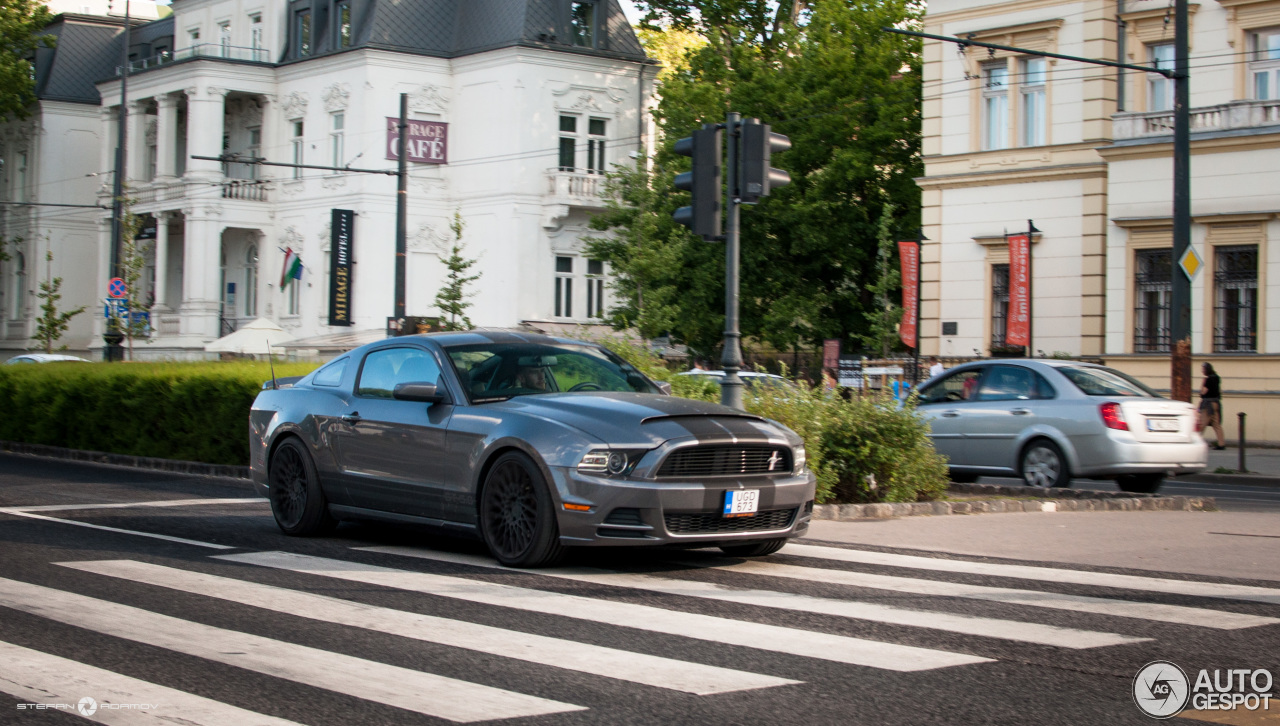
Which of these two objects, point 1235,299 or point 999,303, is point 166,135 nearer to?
point 999,303

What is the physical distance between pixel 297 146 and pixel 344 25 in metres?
4.65

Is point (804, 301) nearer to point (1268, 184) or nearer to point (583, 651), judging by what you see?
point (1268, 184)

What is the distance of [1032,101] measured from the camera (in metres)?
33.5

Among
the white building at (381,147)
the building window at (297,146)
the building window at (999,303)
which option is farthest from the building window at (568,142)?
the building window at (999,303)

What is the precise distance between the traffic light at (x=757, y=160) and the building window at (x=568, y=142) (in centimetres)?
3586

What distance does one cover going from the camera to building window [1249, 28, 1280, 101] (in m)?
29.4

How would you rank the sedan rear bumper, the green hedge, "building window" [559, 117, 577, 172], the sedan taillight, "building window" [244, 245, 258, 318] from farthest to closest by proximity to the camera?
"building window" [244, 245, 258, 318], "building window" [559, 117, 577, 172], the green hedge, the sedan taillight, the sedan rear bumper

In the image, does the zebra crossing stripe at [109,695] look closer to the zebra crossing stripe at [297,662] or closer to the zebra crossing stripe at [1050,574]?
the zebra crossing stripe at [297,662]

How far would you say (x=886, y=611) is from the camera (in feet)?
24.1

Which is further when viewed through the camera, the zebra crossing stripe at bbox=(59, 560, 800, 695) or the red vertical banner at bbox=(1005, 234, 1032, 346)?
the red vertical banner at bbox=(1005, 234, 1032, 346)

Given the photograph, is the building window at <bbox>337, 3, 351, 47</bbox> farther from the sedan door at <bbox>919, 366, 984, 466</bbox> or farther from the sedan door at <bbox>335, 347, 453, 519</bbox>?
the sedan door at <bbox>335, 347, 453, 519</bbox>

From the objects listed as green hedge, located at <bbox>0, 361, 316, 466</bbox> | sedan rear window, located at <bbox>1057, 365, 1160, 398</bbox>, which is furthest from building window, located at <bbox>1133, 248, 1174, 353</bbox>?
green hedge, located at <bbox>0, 361, 316, 466</bbox>

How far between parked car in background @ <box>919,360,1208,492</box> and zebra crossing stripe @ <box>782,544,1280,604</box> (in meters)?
6.44

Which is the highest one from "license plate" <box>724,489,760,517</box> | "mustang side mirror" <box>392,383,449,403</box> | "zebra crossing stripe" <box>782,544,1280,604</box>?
"mustang side mirror" <box>392,383,449,403</box>
